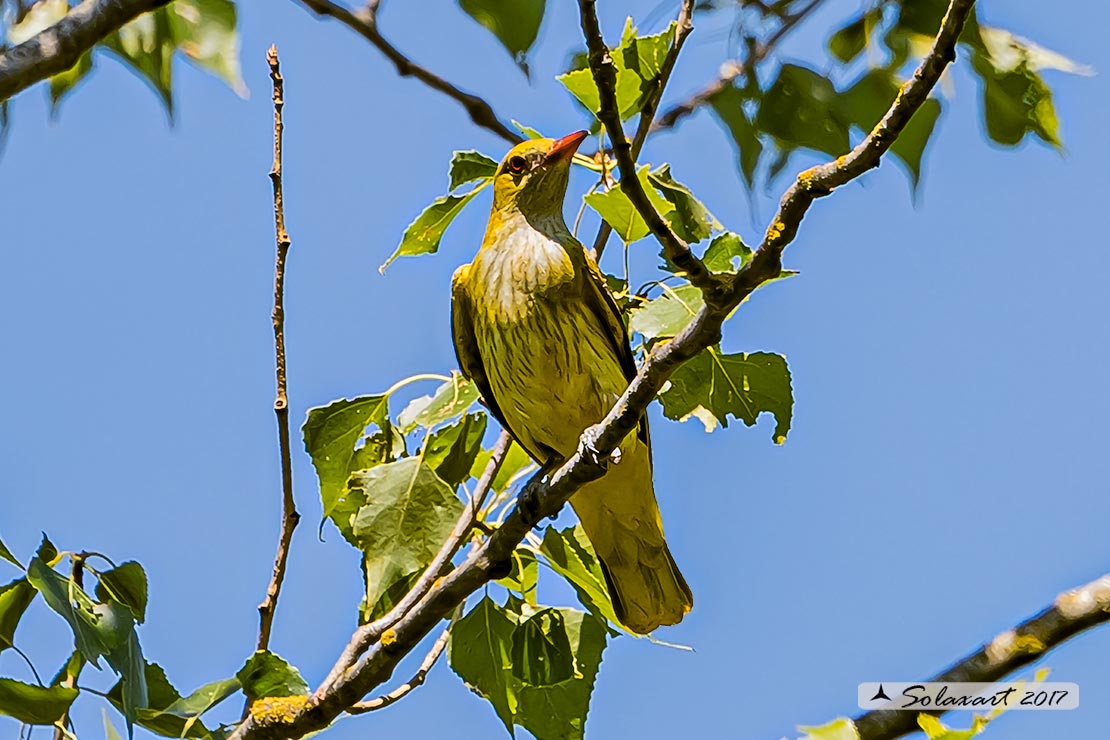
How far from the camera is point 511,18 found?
315 cm

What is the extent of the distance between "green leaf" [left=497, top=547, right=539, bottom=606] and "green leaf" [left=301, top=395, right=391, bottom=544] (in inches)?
15.3

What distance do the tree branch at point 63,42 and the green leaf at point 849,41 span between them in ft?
5.60

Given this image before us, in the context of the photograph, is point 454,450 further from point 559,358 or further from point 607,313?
point 607,313

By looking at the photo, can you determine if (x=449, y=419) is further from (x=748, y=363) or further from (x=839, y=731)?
(x=839, y=731)

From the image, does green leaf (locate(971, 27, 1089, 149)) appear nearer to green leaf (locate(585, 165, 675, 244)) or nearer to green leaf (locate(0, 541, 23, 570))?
green leaf (locate(585, 165, 675, 244))

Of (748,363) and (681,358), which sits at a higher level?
(748,363)

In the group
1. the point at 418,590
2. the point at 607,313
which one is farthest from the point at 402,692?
the point at 607,313

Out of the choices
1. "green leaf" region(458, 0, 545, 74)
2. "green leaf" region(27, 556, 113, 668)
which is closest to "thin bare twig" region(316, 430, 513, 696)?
"green leaf" region(27, 556, 113, 668)

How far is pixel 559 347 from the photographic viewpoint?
3775 millimetres

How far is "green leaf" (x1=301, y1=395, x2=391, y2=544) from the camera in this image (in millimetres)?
3244

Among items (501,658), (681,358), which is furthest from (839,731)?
(501,658)

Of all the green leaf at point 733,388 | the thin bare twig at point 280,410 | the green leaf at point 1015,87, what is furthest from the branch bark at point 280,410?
the green leaf at point 1015,87

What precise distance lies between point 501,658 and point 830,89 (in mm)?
1586

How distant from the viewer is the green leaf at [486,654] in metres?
3.13
